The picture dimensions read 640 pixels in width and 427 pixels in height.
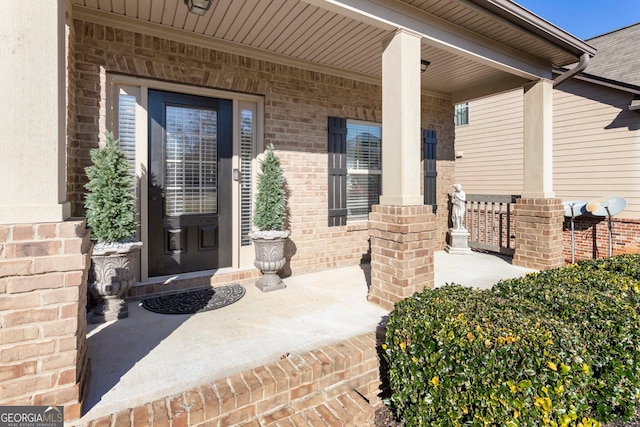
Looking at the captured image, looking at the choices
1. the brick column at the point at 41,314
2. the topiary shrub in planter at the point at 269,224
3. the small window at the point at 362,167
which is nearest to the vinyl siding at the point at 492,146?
the small window at the point at 362,167

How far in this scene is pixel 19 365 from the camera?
4.91 feet

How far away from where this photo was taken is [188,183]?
3676 millimetres

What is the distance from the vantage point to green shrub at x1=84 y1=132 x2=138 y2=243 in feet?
8.80

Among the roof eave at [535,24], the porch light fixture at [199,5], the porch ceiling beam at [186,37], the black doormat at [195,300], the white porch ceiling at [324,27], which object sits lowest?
the black doormat at [195,300]

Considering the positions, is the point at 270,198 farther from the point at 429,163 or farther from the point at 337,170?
A: the point at 429,163

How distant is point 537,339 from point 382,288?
1512 mm

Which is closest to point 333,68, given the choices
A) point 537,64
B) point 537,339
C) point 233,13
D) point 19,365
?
point 233,13

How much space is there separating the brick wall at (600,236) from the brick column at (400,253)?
505 centimetres

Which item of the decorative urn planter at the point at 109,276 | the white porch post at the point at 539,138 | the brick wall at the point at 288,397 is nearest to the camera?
the brick wall at the point at 288,397

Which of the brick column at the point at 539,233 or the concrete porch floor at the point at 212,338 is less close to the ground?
the brick column at the point at 539,233

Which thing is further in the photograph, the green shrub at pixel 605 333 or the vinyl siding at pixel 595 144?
the vinyl siding at pixel 595 144

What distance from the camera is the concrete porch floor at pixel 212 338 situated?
1.81m

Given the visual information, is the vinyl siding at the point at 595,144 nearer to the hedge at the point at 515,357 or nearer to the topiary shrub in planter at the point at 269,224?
the hedge at the point at 515,357

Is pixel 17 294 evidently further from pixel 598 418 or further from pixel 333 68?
pixel 333 68
